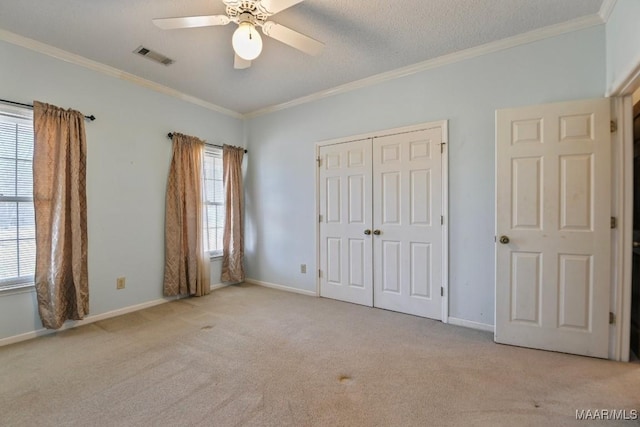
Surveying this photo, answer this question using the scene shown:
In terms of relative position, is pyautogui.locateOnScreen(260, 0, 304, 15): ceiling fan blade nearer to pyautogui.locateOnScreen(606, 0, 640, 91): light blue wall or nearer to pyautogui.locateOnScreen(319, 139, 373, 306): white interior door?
pyautogui.locateOnScreen(319, 139, 373, 306): white interior door

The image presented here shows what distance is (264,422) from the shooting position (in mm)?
1545

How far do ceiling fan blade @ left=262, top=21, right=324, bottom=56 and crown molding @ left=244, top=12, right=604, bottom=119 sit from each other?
4.46ft

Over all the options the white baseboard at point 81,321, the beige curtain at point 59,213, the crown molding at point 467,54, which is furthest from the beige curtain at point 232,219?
the beige curtain at point 59,213

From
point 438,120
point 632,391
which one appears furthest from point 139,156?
point 632,391

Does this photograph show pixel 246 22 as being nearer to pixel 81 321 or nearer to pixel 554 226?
pixel 554 226

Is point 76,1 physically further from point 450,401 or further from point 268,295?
point 450,401

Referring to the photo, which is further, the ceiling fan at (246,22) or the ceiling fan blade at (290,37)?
the ceiling fan blade at (290,37)

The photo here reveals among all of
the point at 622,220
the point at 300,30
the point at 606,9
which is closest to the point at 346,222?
the point at 300,30

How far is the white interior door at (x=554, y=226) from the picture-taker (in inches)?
85.4

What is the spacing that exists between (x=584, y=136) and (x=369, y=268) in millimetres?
2259

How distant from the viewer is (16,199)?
2541 millimetres

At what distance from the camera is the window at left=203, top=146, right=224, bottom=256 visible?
4.09m

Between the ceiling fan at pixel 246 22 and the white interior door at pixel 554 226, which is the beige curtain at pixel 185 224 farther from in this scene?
the white interior door at pixel 554 226

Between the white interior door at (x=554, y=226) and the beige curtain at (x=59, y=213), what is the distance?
3.87 meters
